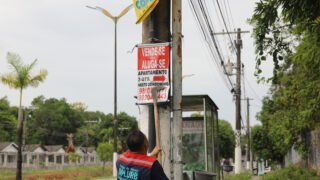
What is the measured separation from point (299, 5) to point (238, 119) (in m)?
Result: 21.6

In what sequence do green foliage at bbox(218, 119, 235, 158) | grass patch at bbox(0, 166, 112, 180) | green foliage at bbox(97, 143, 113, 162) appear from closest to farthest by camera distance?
grass patch at bbox(0, 166, 112, 180), green foliage at bbox(97, 143, 113, 162), green foliage at bbox(218, 119, 235, 158)

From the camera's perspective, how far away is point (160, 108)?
5961 millimetres

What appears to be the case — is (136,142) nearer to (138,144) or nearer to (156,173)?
(138,144)

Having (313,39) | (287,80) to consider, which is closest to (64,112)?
(287,80)

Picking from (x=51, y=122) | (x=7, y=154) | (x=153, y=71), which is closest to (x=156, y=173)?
(x=153, y=71)

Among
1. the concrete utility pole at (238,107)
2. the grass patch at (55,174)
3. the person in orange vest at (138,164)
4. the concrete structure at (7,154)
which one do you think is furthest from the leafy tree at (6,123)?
the person in orange vest at (138,164)

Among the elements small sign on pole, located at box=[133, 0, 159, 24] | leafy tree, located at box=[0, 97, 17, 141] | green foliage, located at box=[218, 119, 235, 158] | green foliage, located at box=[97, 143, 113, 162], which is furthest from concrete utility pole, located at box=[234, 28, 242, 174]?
leafy tree, located at box=[0, 97, 17, 141]

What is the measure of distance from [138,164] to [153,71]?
1.82m

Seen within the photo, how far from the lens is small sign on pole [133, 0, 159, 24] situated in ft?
19.0

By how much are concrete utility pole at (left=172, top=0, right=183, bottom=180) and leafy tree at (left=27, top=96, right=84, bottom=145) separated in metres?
87.5

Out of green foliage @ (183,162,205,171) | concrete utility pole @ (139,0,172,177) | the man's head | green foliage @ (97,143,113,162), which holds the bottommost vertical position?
green foliage @ (97,143,113,162)

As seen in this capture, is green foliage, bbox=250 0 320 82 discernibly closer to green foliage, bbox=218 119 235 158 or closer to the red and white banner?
the red and white banner

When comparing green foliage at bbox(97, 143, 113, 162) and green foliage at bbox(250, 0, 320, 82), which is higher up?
green foliage at bbox(250, 0, 320, 82)

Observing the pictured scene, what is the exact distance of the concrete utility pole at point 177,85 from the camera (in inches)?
233
